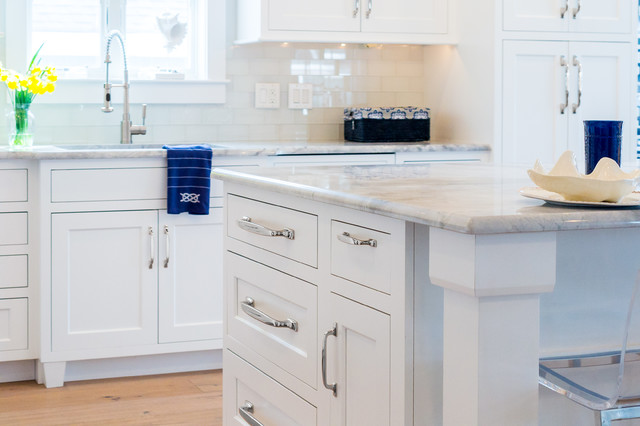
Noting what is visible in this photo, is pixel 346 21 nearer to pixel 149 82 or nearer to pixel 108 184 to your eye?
pixel 149 82

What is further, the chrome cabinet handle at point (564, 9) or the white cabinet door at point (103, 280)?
the chrome cabinet handle at point (564, 9)

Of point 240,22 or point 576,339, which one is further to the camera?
point 240,22

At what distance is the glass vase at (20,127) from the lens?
3.65 metres

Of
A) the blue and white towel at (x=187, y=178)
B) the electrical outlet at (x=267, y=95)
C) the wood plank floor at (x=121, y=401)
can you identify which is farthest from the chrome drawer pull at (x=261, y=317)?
the electrical outlet at (x=267, y=95)

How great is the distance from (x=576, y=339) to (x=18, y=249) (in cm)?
240

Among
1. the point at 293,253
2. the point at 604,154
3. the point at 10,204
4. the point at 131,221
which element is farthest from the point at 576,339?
the point at 10,204

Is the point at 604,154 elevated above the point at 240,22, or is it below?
below

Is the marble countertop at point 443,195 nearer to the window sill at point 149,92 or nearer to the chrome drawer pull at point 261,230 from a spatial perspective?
the chrome drawer pull at point 261,230

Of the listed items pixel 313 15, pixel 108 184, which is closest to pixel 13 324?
pixel 108 184

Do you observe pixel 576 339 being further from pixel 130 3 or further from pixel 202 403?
pixel 130 3

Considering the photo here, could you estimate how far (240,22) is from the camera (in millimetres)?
4199

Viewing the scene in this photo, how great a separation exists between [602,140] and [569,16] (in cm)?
258

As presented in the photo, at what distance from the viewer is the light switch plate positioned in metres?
4.36

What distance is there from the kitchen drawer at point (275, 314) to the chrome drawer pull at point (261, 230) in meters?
0.09
